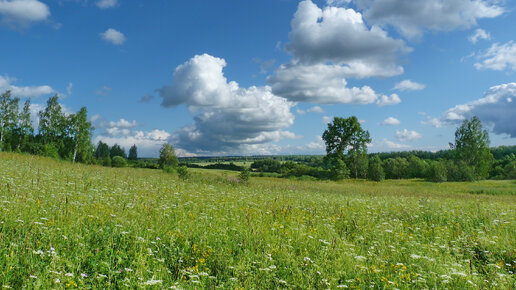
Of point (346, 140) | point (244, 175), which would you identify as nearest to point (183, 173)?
point (244, 175)

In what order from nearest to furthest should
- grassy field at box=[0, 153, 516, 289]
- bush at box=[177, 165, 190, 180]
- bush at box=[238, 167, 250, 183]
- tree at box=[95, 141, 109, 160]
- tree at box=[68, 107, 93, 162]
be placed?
grassy field at box=[0, 153, 516, 289] → bush at box=[177, 165, 190, 180] → bush at box=[238, 167, 250, 183] → tree at box=[68, 107, 93, 162] → tree at box=[95, 141, 109, 160]

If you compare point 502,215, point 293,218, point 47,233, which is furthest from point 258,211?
point 502,215

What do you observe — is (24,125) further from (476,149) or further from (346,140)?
(476,149)

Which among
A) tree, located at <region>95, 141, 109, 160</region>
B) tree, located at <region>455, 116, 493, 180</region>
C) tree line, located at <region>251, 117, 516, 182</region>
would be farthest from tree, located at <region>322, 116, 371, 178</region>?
tree, located at <region>95, 141, 109, 160</region>

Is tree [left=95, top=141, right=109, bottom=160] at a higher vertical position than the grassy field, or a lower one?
higher

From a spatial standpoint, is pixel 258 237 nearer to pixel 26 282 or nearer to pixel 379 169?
pixel 26 282

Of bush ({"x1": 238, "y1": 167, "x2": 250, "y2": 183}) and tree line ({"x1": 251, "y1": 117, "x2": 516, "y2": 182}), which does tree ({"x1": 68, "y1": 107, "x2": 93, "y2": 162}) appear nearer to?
tree line ({"x1": 251, "y1": 117, "x2": 516, "y2": 182})

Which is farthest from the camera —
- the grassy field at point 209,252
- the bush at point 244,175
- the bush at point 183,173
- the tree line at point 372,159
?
the tree line at point 372,159

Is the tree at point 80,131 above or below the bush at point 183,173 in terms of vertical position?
above

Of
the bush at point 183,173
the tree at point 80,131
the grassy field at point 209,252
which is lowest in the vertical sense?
the grassy field at point 209,252

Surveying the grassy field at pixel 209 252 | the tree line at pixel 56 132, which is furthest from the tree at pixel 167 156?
the grassy field at pixel 209 252

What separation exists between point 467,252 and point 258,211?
5.32m

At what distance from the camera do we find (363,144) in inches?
2170

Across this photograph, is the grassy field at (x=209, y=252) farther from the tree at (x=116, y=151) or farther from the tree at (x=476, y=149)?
the tree at (x=116, y=151)
